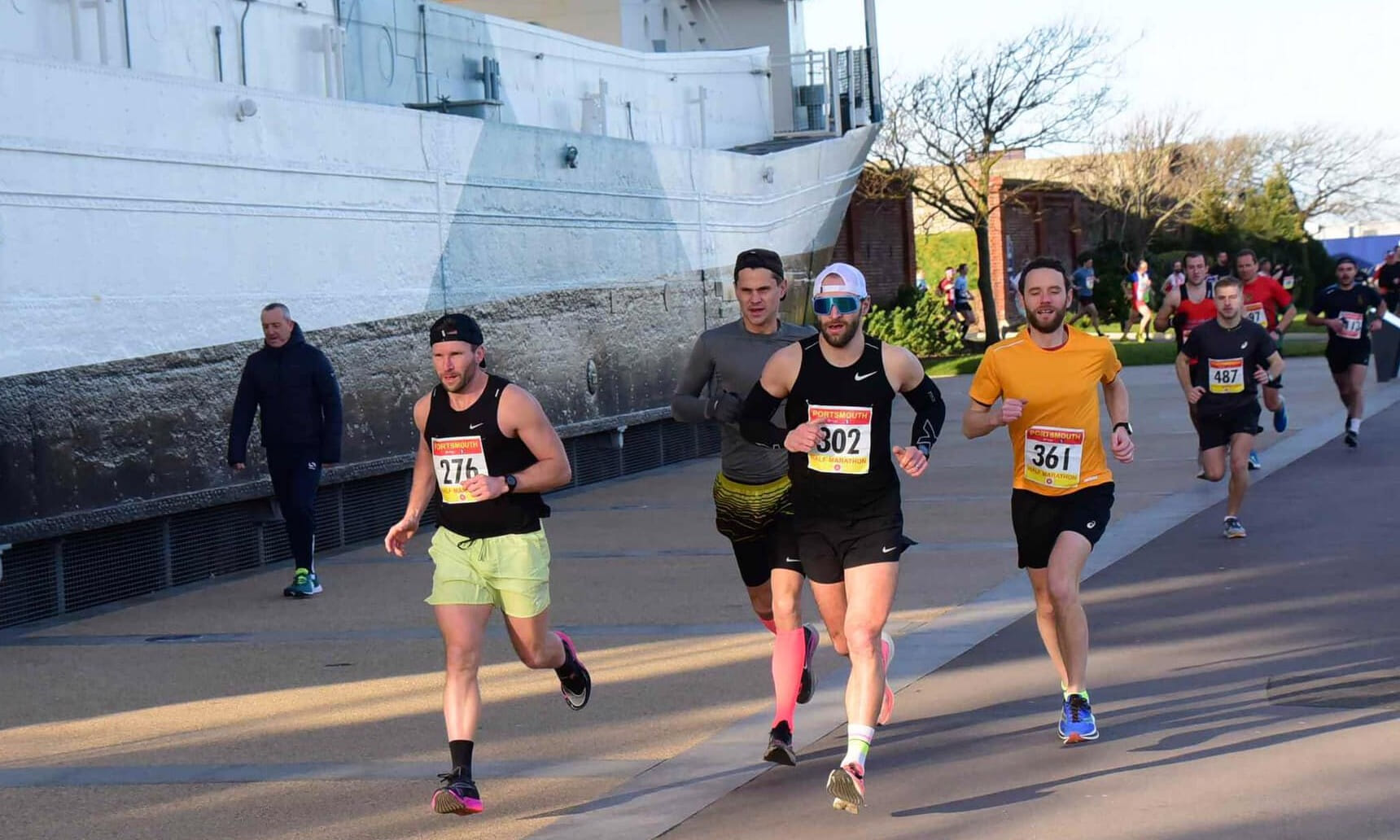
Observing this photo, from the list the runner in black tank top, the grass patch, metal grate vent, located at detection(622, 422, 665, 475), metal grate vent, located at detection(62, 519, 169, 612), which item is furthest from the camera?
the grass patch

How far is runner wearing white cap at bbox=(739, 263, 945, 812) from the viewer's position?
6035 mm

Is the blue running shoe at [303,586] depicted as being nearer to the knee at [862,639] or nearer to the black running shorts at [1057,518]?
the black running shorts at [1057,518]

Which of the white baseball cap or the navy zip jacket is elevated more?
the white baseball cap

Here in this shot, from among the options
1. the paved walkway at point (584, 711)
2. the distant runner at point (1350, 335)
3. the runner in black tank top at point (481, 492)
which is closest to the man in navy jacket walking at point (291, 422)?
the paved walkway at point (584, 711)

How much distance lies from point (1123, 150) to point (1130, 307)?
10.5 m

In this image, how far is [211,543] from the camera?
12234 mm

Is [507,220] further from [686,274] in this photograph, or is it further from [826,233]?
[826,233]

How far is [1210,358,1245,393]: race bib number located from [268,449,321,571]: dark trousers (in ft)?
19.9

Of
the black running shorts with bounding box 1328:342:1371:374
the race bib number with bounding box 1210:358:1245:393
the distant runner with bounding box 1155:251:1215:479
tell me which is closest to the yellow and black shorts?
the race bib number with bounding box 1210:358:1245:393

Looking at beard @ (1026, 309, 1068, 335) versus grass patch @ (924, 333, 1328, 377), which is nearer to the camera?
beard @ (1026, 309, 1068, 335)

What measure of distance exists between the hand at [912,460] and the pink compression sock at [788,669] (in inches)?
31.9

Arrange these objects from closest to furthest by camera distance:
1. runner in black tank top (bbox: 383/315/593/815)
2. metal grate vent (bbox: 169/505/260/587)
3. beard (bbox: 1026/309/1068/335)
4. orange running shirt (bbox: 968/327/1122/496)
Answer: runner in black tank top (bbox: 383/315/593/815) < beard (bbox: 1026/309/1068/335) < orange running shirt (bbox: 968/327/1122/496) < metal grate vent (bbox: 169/505/260/587)

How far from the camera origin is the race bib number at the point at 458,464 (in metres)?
6.30

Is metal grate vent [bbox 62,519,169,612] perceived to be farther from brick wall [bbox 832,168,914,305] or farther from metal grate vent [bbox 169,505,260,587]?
brick wall [bbox 832,168,914,305]
